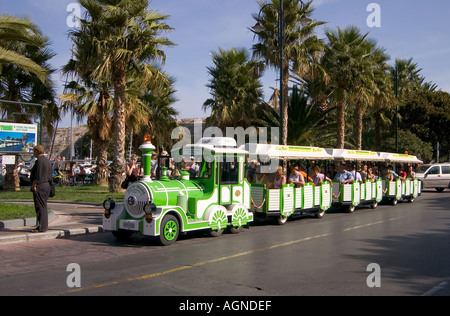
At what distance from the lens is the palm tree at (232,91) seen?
26.2 meters

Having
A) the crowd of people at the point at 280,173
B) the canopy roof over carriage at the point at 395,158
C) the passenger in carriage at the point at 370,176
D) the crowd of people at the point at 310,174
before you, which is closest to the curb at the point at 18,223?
the crowd of people at the point at 280,173

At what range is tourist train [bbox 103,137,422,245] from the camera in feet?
31.4

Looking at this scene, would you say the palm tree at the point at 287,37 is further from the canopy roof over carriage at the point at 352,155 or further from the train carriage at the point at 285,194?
the train carriage at the point at 285,194

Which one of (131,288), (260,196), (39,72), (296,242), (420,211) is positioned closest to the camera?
(131,288)

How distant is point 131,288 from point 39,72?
453 inches

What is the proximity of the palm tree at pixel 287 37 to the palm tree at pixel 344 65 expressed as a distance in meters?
3.12

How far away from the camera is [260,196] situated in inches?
502

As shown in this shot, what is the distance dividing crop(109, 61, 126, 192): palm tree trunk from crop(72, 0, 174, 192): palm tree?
0.04 metres

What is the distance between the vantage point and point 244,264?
25.2 ft

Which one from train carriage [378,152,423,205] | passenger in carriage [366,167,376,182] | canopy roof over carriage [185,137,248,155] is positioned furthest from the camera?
train carriage [378,152,423,205]

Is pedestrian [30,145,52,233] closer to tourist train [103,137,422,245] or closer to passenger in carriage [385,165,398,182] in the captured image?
tourist train [103,137,422,245]

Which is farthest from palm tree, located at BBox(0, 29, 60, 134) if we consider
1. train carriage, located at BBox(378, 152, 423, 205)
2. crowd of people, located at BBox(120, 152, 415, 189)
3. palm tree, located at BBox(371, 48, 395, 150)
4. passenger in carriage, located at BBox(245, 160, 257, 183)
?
palm tree, located at BBox(371, 48, 395, 150)
